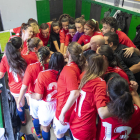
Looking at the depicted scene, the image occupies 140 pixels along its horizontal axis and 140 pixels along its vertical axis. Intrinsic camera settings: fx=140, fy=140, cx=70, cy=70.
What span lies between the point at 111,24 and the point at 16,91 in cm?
168

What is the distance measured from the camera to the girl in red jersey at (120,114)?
992 millimetres

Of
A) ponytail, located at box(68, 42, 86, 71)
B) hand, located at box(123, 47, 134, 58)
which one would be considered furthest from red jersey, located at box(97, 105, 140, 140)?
hand, located at box(123, 47, 134, 58)

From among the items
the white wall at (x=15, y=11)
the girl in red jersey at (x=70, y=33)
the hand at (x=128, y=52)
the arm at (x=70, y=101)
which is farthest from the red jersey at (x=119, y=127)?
the white wall at (x=15, y=11)

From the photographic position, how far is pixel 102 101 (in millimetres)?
1094

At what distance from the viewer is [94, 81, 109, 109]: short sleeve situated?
109 centimetres

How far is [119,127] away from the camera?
1137 millimetres

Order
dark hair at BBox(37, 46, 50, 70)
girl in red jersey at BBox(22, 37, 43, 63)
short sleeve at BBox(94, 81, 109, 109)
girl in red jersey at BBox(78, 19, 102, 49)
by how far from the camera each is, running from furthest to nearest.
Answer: girl in red jersey at BBox(78, 19, 102, 49)
girl in red jersey at BBox(22, 37, 43, 63)
dark hair at BBox(37, 46, 50, 70)
short sleeve at BBox(94, 81, 109, 109)

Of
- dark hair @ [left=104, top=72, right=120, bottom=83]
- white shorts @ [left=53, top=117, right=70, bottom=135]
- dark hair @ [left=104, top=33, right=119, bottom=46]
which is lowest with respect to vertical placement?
white shorts @ [left=53, top=117, right=70, bottom=135]

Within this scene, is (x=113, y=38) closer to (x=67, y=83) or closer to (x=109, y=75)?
(x=109, y=75)

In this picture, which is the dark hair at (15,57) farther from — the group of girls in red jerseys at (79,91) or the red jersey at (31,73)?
the red jersey at (31,73)

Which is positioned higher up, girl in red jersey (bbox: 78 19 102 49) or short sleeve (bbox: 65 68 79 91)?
girl in red jersey (bbox: 78 19 102 49)

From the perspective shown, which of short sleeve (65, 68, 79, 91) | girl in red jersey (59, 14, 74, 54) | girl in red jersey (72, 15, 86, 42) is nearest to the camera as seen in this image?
short sleeve (65, 68, 79, 91)

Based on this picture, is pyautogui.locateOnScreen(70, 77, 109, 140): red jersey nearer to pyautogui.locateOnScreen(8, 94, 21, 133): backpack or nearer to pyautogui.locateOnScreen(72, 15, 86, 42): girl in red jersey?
pyautogui.locateOnScreen(8, 94, 21, 133): backpack

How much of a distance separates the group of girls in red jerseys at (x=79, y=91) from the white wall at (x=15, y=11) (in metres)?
2.22
